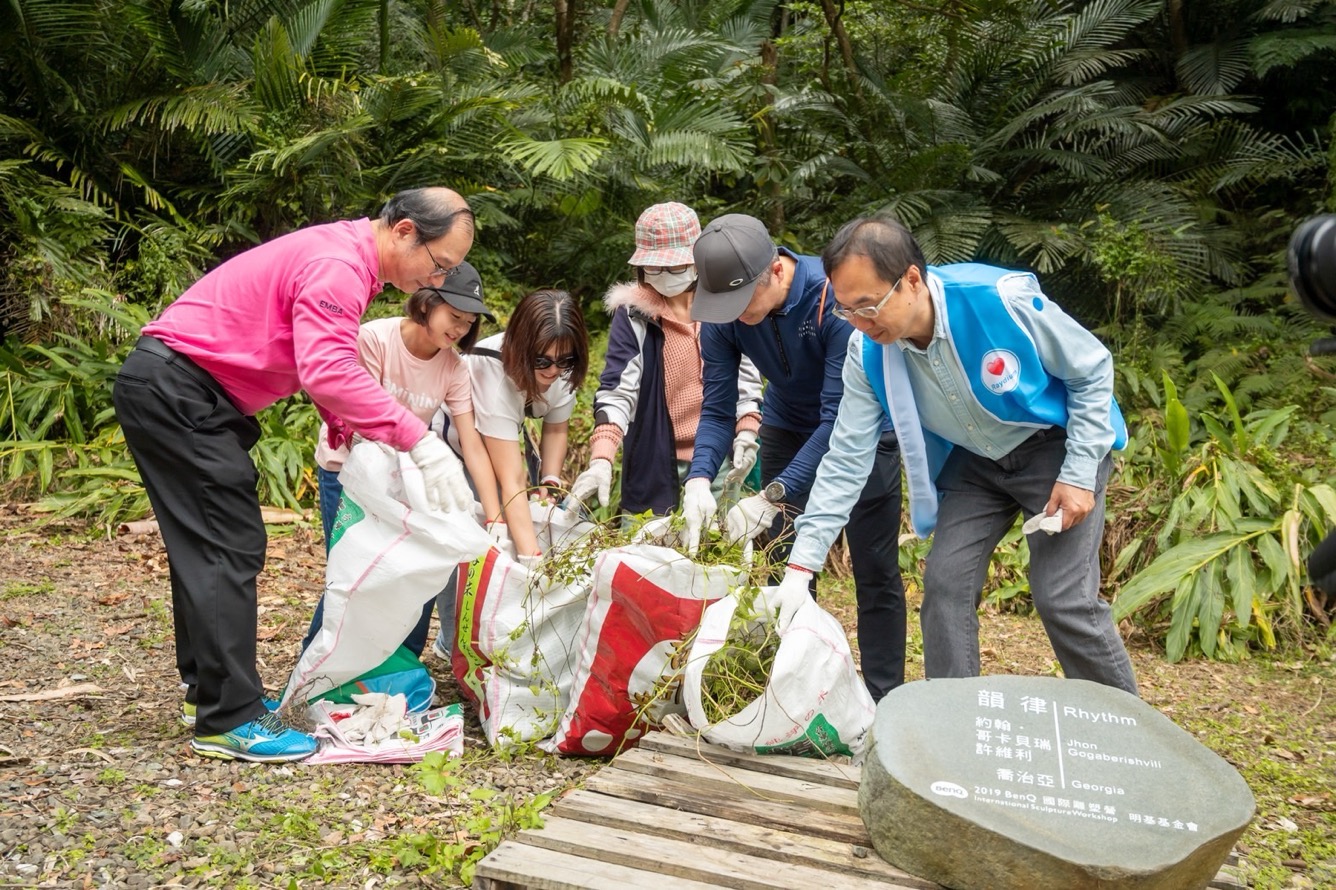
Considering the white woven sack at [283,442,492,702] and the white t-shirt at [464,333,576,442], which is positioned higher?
the white t-shirt at [464,333,576,442]

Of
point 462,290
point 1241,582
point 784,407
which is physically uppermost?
point 462,290

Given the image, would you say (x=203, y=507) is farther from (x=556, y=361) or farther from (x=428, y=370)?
(x=556, y=361)

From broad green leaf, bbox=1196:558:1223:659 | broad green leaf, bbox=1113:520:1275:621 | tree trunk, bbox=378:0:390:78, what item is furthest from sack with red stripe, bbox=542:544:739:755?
tree trunk, bbox=378:0:390:78

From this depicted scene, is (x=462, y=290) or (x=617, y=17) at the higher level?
(x=617, y=17)

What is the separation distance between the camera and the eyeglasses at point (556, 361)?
341cm

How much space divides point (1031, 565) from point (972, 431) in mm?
361

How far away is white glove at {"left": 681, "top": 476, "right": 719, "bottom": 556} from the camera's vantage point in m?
3.10

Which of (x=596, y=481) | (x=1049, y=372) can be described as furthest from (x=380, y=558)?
(x=1049, y=372)

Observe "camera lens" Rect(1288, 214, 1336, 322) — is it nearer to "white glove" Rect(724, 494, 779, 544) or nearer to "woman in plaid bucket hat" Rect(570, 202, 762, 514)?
"white glove" Rect(724, 494, 779, 544)

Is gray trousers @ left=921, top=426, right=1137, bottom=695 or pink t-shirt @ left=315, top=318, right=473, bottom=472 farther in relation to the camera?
pink t-shirt @ left=315, top=318, right=473, bottom=472

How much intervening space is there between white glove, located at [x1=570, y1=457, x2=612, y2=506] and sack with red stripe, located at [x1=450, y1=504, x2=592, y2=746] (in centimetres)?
46

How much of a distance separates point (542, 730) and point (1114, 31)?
6.99 m

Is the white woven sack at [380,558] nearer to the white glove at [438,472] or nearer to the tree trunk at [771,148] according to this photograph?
the white glove at [438,472]

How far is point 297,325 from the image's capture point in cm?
278
